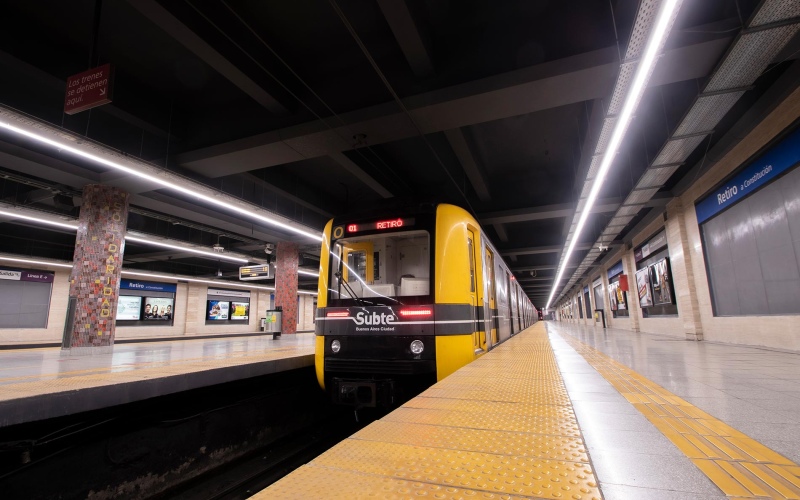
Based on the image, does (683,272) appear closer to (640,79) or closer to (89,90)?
(640,79)

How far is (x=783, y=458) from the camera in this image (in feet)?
5.73

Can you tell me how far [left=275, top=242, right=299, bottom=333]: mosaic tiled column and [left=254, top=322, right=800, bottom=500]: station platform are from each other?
1117 cm

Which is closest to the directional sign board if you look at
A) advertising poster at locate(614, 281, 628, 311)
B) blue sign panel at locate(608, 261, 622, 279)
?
advertising poster at locate(614, 281, 628, 311)

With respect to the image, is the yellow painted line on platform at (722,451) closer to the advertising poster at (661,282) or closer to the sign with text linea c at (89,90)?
the sign with text linea c at (89,90)

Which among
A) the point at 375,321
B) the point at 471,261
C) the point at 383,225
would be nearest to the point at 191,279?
the point at 383,225

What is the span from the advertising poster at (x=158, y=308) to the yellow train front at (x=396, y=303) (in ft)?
64.1

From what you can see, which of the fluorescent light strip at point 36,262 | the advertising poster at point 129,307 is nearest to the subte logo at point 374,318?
the fluorescent light strip at point 36,262

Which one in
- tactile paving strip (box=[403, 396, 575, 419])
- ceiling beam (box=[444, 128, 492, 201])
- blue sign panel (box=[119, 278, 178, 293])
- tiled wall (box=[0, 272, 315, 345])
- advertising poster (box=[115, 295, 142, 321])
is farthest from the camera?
blue sign panel (box=[119, 278, 178, 293])

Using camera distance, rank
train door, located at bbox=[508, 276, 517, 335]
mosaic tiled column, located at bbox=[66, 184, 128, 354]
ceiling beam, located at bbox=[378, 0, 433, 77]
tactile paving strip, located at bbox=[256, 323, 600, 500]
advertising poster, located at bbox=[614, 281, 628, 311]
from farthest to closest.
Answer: advertising poster, located at bbox=[614, 281, 628, 311] < train door, located at bbox=[508, 276, 517, 335] < mosaic tiled column, located at bbox=[66, 184, 128, 354] < ceiling beam, located at bbox=[378, 0, 433, 77] < tactile paving strip, located at bbox=[256, 323, 600, 500]

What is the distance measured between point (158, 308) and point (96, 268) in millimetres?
14317

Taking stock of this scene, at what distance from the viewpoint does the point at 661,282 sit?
1123 centimetres

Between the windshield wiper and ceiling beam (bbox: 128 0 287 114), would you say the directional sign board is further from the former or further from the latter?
the windshield wiper

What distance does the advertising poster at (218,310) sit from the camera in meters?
22.2

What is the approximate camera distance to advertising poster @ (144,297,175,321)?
19.3 metres
